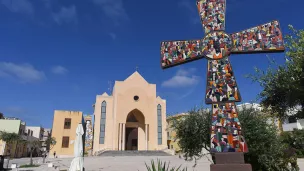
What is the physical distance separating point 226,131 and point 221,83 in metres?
1.32

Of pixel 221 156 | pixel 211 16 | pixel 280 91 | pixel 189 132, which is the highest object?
pixel 211 16

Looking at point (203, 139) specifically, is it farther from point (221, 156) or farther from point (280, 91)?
point (280, 91)

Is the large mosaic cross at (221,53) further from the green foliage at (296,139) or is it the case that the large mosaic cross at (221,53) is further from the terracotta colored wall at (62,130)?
the terracotta colored wall at (62,130)

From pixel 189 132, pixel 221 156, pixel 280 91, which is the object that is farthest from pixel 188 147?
pixel 280 91

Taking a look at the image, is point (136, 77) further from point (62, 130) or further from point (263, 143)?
point (263, 143)

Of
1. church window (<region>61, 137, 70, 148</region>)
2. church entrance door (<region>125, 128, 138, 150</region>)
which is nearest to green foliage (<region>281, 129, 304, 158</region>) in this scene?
church entrance door (<region>125, 128, 138, 150</region>)

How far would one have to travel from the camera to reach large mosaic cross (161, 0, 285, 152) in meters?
6.20

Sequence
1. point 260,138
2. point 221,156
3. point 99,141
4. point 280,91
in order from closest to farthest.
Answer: point 221,156 → point 260,138 → point 280,91 → point 99,141

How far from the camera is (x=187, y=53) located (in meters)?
7.57

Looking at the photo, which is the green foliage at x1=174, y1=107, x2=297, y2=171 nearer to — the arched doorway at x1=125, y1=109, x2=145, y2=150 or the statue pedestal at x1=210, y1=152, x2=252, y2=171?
the statue pedestal at x1=210, y1=152, x2=252, y2=171

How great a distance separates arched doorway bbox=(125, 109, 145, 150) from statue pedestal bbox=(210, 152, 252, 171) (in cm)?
3344

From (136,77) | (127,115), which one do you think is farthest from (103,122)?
(136,77)

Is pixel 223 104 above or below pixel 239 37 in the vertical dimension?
below

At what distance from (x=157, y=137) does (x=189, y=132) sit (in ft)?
97.0
